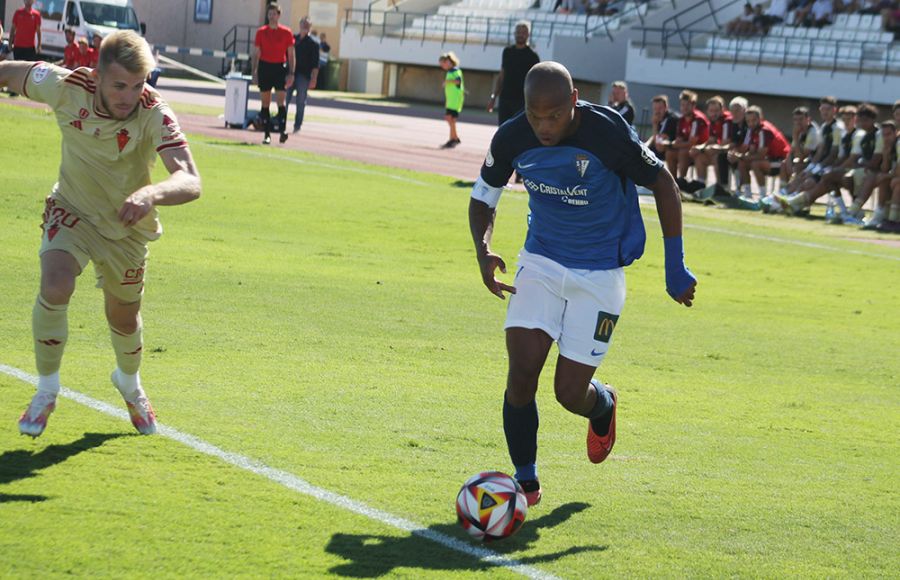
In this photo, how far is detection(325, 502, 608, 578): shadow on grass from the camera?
4914 mm

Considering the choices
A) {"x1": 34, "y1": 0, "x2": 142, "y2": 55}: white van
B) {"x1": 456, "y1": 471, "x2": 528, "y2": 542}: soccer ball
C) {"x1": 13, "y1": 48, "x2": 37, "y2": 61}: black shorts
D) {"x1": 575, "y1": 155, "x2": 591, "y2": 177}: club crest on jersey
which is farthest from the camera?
{"x1": 34, "y1": 0, "x2": 142, "y2": 55}: white van

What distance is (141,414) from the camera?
21.1 feet

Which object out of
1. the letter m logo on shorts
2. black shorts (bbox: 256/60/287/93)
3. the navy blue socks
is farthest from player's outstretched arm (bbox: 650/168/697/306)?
black shorts (bbox: 256/60/287/93)

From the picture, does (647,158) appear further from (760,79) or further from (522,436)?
(760,79)

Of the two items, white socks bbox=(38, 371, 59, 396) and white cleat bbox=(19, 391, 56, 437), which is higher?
white socks bbox=(38, 371, 59, 396)

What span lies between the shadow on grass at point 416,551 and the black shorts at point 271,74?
793 inches

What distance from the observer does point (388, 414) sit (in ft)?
23.8

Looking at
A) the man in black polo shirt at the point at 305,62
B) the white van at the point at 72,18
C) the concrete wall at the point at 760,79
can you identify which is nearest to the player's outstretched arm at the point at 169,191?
the man in black polo shirt at the point at 305,62

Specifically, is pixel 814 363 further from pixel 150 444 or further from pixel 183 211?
pixel 183 211

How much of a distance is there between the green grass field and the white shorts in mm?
739

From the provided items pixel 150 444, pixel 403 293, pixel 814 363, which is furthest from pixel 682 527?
pixel 403 293

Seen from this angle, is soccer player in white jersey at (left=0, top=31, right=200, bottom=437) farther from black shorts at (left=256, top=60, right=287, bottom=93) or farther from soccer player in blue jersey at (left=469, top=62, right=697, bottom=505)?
black shorts at (left=256, top=60, right=287, bottom=93)

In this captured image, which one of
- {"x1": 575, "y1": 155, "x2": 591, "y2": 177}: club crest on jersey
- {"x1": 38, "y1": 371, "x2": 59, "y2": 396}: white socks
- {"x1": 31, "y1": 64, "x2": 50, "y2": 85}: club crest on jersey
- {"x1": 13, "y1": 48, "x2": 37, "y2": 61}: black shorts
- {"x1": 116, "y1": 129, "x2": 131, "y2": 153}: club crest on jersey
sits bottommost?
{"x1": 38, "y1": 371, "x2": 59, "y2": 396}: white socks

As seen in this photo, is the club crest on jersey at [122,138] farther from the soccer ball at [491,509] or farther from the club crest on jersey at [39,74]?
the soccer ball at [491,509]
